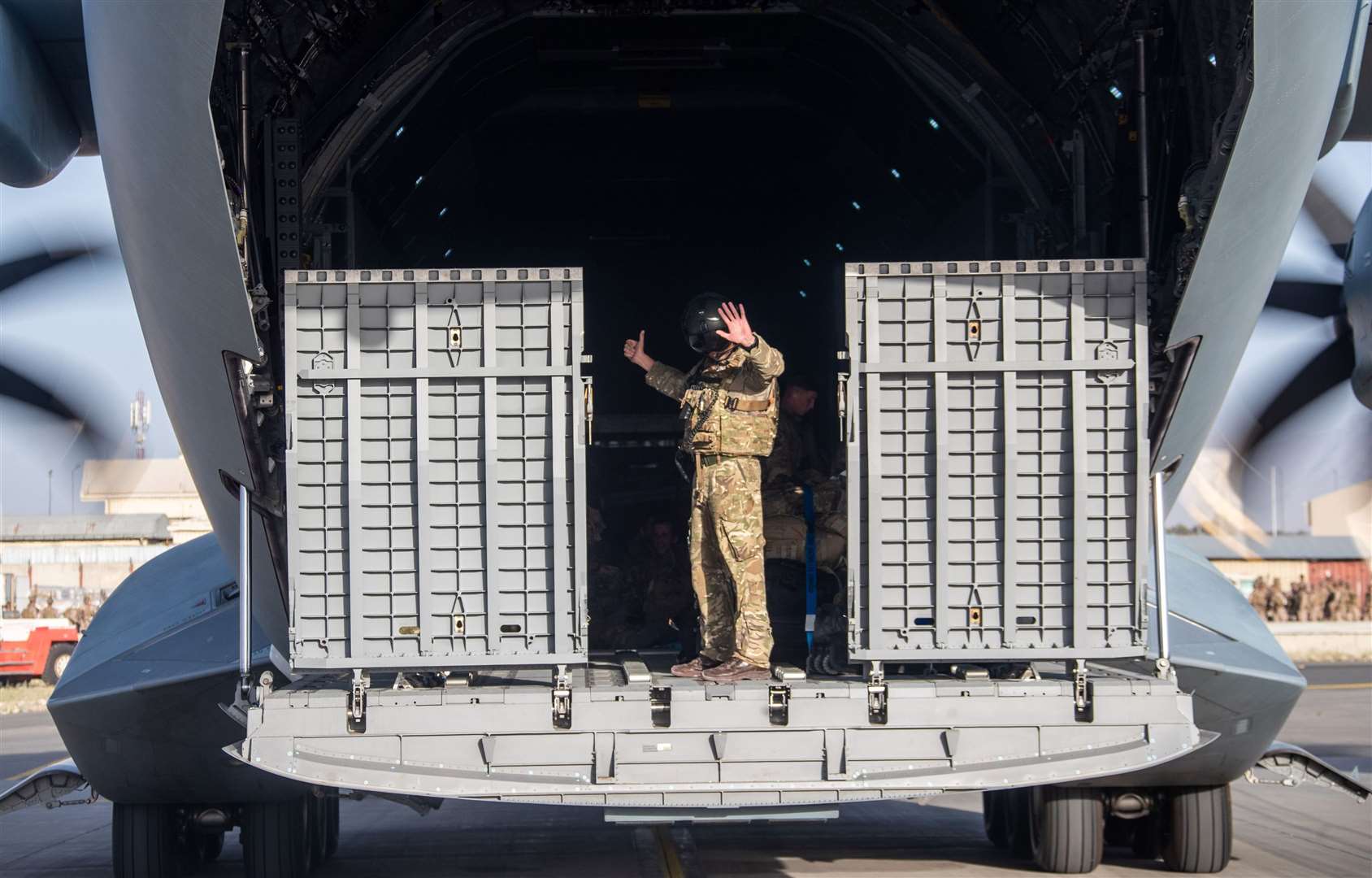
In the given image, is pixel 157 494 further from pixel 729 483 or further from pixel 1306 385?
pixel 729 483

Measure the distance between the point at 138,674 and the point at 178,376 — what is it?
221 centimetres

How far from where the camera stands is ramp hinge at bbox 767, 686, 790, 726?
17.6 feet

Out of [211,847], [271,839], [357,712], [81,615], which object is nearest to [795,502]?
[357,712]

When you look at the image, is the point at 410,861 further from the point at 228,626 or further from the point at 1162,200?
the point at 1162,200

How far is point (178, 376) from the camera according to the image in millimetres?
5719

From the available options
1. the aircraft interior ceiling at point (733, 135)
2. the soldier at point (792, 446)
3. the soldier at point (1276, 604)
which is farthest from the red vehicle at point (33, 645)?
the soldier at point (1276, 604)

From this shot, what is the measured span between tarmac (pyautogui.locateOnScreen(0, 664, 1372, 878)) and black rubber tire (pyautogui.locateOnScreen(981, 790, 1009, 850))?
0.46ft

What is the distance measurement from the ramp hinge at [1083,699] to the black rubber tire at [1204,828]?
9.67 feet

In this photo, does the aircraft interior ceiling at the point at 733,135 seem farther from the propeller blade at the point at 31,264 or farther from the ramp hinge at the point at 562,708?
the ramp hinge at the point at 562,708

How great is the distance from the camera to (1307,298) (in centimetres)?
927

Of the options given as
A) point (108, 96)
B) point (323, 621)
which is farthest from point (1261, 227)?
point (108, 96)

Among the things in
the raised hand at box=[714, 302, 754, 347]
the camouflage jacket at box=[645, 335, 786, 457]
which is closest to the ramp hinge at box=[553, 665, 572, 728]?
the camouflage jacket at box=[645, 335, 786, 457]

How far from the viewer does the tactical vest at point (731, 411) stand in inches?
249

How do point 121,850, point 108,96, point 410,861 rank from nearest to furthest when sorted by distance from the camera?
point 108,96
point 121,850
point 410,861
